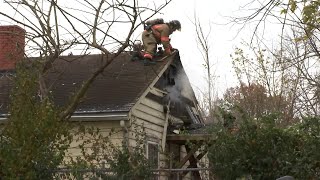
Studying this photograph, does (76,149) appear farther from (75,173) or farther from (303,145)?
(303,145)

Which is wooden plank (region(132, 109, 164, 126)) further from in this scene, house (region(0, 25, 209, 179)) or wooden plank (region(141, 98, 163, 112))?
wooden plank (region(141, 98, 163, 112))

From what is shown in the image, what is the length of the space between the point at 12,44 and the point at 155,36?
377 cm

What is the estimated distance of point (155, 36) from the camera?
14.7 meters

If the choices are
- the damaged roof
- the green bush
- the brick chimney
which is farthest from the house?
the green bush

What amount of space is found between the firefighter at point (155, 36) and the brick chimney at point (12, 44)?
3190 mm

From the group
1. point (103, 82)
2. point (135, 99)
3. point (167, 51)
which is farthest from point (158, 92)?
point (135, 99)

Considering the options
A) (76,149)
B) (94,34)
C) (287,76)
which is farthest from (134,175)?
(287,76)

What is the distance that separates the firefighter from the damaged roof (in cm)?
38

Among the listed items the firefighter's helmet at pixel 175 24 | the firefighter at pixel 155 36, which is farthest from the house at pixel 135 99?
the firefighter's helmet at pixel 175 24

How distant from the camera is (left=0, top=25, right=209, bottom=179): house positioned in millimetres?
13352

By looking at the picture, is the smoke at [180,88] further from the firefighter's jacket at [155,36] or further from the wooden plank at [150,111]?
the firefighter's jacket at [155,36]

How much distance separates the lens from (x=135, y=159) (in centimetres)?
836

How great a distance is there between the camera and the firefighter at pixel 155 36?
14578mm

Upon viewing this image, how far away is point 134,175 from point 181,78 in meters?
9.87
